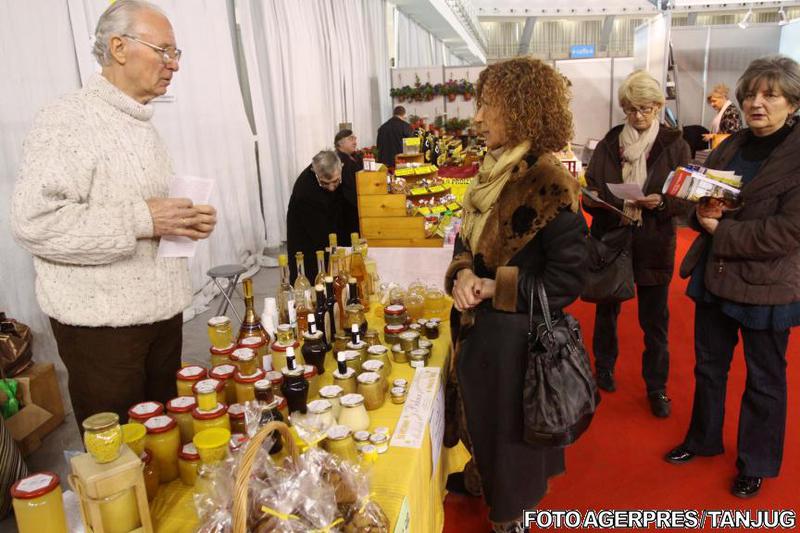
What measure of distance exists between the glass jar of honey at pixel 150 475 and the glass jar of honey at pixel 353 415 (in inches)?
16.8

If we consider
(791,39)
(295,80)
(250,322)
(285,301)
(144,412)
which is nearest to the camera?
(144,412)

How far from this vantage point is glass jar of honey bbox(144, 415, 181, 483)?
1.20 metres

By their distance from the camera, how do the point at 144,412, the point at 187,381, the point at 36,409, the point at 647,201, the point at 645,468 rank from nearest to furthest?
the point at 144,412, the point at 187,381, the point at 645,468, the point at 647,201, the point at 36,409

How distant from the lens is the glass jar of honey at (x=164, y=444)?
1.20 metres

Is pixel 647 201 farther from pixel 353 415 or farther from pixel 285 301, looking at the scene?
pixel 353 415

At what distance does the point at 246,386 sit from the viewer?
4.65 ft

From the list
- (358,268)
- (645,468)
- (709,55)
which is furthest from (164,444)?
(709,55)

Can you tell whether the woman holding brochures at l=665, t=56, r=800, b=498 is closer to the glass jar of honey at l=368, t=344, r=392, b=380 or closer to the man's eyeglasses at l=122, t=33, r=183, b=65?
the glass jar of honey at l=368, t=344, r=392, b=380

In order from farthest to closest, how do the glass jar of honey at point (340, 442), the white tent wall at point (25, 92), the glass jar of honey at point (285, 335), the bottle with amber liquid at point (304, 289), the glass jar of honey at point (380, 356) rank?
1. the white tent wall at point (25, 92)
2. the bottle with amber liquid at point (304, 289)
3. the glass jar of honey at point (380, 356)
4. the glass jar of honey at point (285, 335)
5. the glass jar of honey at point (340, 442)

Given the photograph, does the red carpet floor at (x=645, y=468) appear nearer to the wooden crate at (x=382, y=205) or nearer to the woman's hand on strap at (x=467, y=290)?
the woman's hand on strap at (x=467, y=290)

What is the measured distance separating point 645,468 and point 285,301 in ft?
5.54

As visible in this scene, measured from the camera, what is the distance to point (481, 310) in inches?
66.8

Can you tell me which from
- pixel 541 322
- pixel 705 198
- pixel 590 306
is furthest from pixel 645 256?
pixel 590 306

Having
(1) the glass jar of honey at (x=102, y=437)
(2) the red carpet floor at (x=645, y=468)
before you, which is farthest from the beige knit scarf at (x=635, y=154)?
(1) the glass jar of honey at (x=102, y=437)
